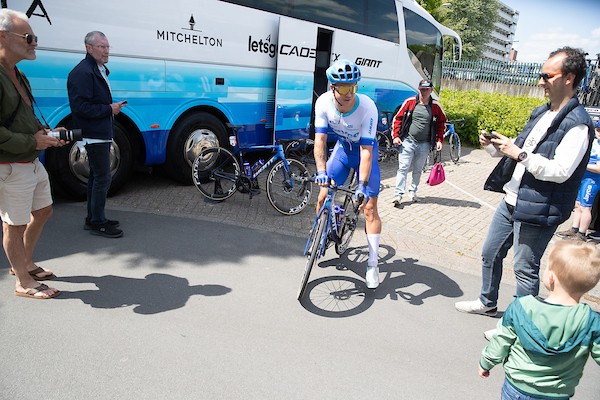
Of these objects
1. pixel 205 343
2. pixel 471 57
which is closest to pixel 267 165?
pixel 205 343

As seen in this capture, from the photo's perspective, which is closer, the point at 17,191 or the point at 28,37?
the point at 28,37

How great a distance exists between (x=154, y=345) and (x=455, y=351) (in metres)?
2.27

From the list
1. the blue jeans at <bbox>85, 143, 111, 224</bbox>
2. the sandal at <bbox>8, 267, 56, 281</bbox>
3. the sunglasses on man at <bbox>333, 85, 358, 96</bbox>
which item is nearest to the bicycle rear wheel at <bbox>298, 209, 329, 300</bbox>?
the sunglasses on man at <bbox>333, 85, 358, 96</bbox>

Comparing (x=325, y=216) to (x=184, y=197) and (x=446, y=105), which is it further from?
(x=446, y=105)

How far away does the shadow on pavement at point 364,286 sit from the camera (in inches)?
145

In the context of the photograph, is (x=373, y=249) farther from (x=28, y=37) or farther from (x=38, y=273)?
(x=28, y=37)

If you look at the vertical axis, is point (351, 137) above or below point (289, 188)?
above

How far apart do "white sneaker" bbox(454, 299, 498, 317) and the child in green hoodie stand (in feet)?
5.80

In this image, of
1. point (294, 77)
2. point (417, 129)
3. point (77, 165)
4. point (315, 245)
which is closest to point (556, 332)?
point (315, 245)

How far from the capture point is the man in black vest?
2.62m

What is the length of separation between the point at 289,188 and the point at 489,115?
413 inches

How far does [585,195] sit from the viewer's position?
578 centimetres

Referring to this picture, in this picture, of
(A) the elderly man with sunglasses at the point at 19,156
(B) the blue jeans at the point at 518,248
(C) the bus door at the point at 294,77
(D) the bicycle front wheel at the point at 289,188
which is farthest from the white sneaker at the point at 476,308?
(C) the bus door at the point at 294,77

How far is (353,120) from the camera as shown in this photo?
364cm
